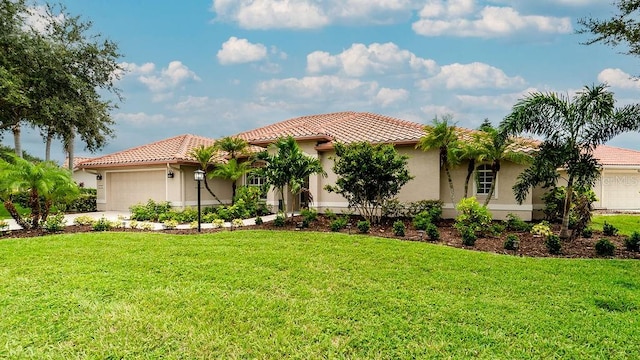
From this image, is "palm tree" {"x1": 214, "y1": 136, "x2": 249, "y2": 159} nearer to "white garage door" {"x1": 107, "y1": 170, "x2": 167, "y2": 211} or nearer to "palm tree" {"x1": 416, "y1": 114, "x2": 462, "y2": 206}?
"white garage door" {"x1": 107, "y1": 170, "x2": 167, "y2": 211}

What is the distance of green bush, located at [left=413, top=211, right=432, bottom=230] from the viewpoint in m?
11.8

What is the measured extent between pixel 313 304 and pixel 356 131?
13.0 m

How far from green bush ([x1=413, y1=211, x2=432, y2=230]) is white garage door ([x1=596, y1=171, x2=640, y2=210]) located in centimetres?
1489

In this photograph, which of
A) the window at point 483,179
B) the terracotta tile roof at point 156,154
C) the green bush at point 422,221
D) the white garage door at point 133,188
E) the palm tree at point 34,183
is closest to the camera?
the palm tree at point 34,183

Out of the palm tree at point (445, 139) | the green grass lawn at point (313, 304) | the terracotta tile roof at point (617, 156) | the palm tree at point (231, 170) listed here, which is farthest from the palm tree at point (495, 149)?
the terracotta tile roof at point (617, 156)

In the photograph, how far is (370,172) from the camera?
1225cm

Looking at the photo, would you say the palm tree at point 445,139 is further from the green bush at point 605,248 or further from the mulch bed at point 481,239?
the green bush at point 605,248

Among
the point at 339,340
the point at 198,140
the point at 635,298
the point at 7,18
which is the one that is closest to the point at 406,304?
the point at 339,340

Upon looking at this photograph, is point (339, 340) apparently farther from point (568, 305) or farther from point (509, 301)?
point (568, 305)

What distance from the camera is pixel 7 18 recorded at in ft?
57.8

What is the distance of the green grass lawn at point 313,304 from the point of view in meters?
4.14

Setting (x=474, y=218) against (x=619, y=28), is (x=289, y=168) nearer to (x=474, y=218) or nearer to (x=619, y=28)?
(x=474, y=218)

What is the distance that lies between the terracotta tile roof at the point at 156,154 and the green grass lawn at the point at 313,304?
33.9 feet

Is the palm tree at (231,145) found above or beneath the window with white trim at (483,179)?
above
